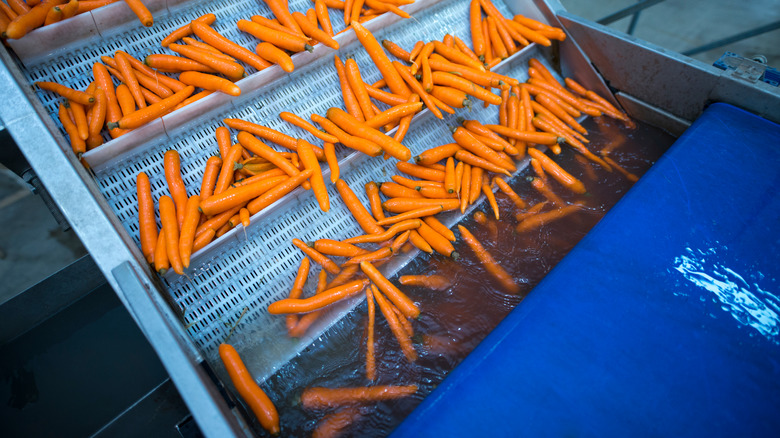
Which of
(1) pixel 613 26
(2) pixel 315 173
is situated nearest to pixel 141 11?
(2) pixel 315 173

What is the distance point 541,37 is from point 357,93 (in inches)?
59.9

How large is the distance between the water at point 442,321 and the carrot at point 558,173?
0.16ft

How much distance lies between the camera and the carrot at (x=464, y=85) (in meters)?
2.52

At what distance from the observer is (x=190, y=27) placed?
2.31 metres

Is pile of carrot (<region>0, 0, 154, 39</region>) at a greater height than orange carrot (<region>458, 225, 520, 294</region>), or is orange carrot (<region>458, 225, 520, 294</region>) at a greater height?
pile of carrot (<region>0, 0, 154, 39</region>)

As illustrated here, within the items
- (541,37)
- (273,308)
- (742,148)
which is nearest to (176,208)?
(273,308)

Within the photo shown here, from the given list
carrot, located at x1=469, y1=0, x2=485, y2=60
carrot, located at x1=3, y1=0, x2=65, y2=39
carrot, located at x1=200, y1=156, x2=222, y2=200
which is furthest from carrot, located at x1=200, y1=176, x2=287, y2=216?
carrot, located at x1=469, y1=0, x2=485, y2=60

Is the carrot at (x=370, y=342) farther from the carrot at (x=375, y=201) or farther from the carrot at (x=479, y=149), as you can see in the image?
the carrot at (x=479, y=149)

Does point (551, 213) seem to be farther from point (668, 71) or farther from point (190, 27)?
point (190, 27)

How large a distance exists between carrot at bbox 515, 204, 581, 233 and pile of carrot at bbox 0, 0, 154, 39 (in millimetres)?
2272

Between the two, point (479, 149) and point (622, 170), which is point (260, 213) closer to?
point (479, 149)

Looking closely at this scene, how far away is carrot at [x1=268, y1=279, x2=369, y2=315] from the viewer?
1.96 meters

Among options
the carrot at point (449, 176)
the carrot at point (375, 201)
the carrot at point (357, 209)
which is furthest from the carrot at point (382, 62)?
the carrot at point (357, 209)

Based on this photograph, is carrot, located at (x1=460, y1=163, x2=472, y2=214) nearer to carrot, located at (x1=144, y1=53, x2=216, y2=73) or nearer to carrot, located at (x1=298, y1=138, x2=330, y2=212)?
carrot, located at (x1=298, y1=138, x2=330, y2=212)
